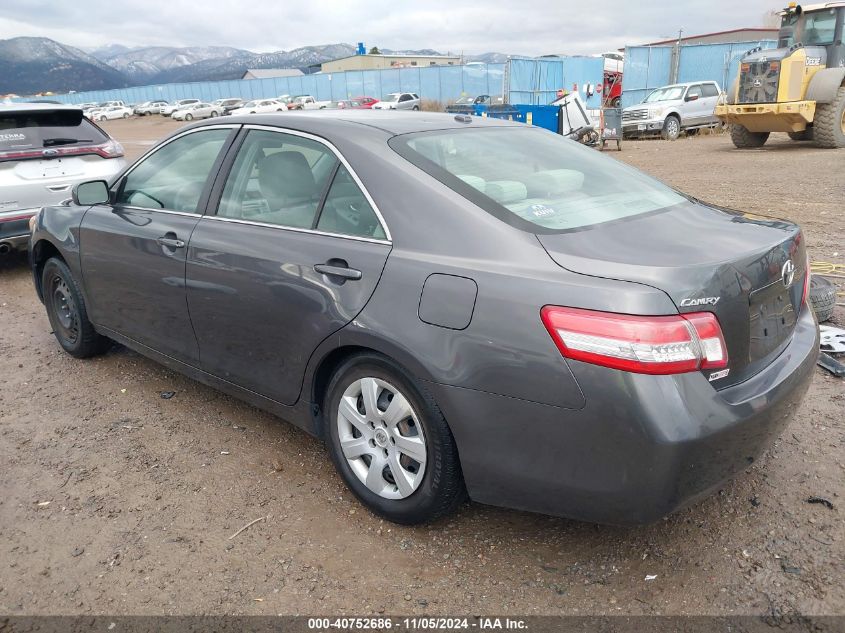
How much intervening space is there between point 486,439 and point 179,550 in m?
1.34

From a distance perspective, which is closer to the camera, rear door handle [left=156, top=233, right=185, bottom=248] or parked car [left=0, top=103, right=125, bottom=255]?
rear door handle [left=156, top=233, right=185, bottom=248]

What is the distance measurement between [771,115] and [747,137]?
212 centimetres

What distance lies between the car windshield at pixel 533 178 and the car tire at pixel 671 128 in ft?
65.1

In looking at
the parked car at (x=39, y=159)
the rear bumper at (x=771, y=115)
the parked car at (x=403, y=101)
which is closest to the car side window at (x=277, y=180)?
the parked car at (x=39, y=159)

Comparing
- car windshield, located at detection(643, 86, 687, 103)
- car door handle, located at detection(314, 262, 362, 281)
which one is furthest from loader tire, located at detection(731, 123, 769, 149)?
car door handle, located at detection(314, 262, 362, 281)

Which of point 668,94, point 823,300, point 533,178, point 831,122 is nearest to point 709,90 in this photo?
point 668,94

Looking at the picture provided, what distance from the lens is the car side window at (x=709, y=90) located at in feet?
70.9

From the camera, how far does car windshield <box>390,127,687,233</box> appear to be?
2.50m

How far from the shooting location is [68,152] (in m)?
6.77

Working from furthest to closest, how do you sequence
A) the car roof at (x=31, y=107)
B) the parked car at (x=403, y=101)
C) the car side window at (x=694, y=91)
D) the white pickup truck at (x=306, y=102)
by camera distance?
the white pickup truck at (x=306, y=102) < the parked car at (x=403, y=101) < the car side window at (x=694, y=91) < the car roof at (x=31, y=107)

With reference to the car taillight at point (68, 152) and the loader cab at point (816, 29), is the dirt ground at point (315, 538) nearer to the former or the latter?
the car taillight at point (68, 152)

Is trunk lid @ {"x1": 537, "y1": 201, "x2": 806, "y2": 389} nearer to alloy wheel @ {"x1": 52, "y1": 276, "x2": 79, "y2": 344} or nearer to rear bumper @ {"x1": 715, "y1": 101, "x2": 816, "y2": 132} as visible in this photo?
alloy wheel @ {"x1": 52, "y1": 276, "x2": 79, "y2": 344}

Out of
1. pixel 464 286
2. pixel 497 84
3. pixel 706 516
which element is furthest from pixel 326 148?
pixel 497 84

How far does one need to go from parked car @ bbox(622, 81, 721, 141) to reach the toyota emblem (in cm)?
2031
